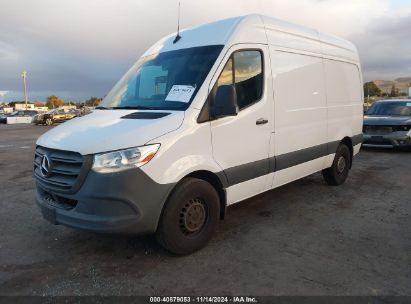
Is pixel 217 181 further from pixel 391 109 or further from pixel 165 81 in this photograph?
pixel 391 109

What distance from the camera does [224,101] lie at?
379cm

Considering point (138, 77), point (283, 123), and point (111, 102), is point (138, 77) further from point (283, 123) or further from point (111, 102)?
point (283, 123)

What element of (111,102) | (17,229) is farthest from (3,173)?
(111,102)

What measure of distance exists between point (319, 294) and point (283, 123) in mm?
2442

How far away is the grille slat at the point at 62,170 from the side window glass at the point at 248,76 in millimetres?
1902

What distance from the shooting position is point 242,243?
13.8 ft

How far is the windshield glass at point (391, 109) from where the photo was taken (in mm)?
11952

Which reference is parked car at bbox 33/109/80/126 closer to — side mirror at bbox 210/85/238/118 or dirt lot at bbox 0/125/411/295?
dirt lot at bbox 0/125/411/295

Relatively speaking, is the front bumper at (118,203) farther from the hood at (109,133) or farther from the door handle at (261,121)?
the door handle at (261,121)

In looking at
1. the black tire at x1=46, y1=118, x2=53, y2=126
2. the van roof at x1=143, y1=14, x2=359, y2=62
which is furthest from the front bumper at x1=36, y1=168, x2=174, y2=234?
the black tire at x1=46, y1=118, x2=53, y2=126

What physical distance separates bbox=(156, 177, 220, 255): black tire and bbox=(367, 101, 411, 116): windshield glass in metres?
10.2

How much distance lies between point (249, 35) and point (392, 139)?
826 centimetres

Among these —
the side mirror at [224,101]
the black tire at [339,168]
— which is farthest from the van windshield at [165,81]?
the black tire at [339,168]

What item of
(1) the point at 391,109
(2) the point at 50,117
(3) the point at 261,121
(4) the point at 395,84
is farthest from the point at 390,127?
(4) the point at 395,84
